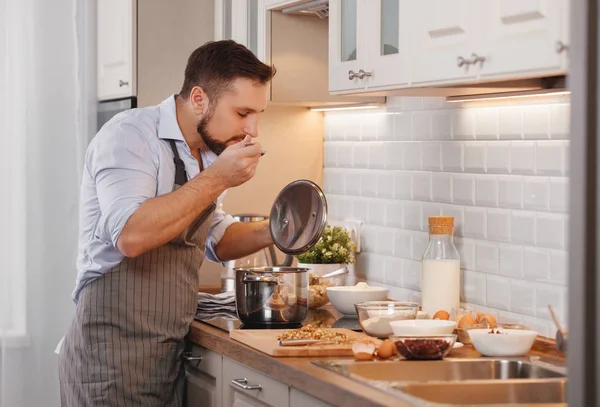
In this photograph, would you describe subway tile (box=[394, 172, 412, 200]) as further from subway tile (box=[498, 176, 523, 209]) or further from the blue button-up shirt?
the blue button-up shirt

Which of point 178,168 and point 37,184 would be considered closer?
point 178,168

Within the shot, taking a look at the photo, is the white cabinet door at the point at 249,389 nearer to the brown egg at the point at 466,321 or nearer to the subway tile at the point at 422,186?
the brown egg at the point at 466,321

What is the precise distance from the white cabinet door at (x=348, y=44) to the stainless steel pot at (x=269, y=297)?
1.89 ft

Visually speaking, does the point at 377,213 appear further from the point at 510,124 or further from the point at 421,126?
the point at 510,124

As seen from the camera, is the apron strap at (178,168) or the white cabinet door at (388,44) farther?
the apron strap at (178,168)

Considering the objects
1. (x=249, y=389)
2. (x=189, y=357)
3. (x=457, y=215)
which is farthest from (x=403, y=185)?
(x=249, y=389)

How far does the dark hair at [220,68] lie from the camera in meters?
2.68

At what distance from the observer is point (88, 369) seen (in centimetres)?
260

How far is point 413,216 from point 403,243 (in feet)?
0.35

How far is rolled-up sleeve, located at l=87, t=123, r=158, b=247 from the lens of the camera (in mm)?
2428

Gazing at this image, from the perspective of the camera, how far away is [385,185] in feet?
10.7

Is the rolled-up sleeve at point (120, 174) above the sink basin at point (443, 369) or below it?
above

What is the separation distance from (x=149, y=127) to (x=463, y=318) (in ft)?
3.30

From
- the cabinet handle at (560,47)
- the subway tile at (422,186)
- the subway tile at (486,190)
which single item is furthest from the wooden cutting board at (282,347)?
the cabinet handle at (560,47)
